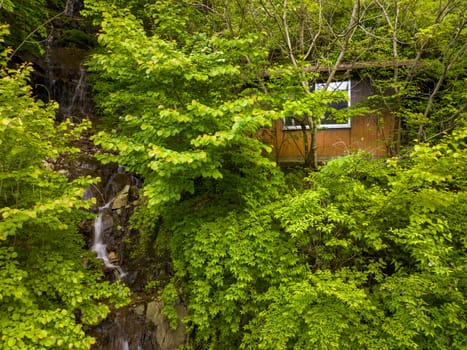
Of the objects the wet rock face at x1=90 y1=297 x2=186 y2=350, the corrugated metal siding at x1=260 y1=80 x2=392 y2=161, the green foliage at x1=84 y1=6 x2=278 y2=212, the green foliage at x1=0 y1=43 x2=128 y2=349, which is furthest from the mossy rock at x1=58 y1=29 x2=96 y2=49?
the wet rock face at x1=90 y1=297 x2=186 y2=350

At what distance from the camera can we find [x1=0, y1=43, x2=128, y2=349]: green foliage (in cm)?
365

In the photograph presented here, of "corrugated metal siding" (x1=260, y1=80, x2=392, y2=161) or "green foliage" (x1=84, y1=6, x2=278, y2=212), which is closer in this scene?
"green foliage" (x1=84, y1=6, x2=278, y2=212)

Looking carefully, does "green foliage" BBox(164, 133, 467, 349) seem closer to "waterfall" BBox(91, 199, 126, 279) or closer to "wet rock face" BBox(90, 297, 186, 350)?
"wet rock face" BBox(90, 297, 186, 350)

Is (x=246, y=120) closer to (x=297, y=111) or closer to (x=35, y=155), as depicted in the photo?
(x=297, y=111)

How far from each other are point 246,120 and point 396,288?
3.17 m

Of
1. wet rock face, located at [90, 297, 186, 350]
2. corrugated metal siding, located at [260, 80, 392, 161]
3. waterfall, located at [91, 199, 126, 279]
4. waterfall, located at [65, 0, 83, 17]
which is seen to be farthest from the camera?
waterfall, located at [65, 0, 83, 17]

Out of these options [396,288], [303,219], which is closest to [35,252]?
[303,219]

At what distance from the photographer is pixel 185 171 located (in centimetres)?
472

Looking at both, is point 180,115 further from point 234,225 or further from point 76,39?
point 76,39

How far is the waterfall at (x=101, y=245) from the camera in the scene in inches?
274

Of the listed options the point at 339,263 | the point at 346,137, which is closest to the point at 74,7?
the point at 346,137

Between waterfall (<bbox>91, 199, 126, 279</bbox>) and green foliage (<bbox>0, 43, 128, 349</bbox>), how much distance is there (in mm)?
2022

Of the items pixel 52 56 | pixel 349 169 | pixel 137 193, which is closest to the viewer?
pixel 349 169

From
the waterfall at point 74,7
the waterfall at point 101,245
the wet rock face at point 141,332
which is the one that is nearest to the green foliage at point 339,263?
the wet rock face at point 141,332
